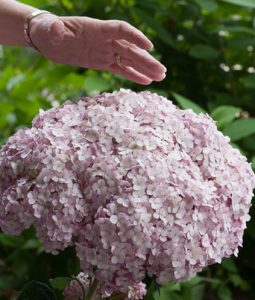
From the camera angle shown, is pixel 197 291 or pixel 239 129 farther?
pixel 197 291

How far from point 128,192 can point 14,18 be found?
1.19 feet

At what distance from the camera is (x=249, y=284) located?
190 cm

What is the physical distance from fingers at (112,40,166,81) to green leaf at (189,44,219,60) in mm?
814

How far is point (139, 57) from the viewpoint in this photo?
0.99 metres

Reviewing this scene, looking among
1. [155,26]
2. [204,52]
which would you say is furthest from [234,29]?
[155,26]

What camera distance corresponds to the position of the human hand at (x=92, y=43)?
97cm

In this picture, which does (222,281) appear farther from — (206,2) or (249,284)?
(206,2)

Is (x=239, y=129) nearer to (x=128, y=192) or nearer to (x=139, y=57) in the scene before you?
(x=139, y=57)

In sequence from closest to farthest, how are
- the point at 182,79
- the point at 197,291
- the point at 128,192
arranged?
the point at 128,192 < the point at 197,291 < the point at 182,79

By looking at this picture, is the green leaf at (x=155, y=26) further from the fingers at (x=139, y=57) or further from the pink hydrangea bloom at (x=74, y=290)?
the pink hydrangea bloom at (x=74, y=290)

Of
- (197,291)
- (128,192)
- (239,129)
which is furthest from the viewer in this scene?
(197,291)

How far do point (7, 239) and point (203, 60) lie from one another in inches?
29.5

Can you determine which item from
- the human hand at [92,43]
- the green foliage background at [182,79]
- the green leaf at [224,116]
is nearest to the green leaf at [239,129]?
the green leaf at [224,116]

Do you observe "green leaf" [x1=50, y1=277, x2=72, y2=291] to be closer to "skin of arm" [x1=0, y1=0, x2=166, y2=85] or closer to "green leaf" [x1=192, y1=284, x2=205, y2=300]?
"skin of arm" [x1=0, y1=0, x2=166, y2=85]
